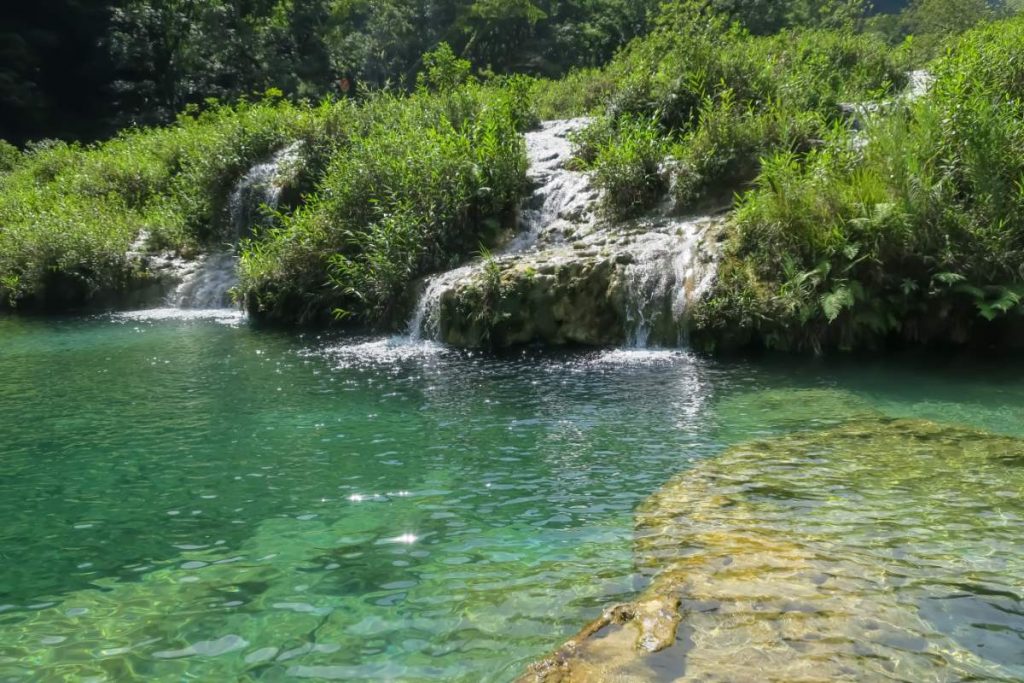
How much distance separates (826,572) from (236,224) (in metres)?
18.8

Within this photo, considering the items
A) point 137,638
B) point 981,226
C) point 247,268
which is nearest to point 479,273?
point 247,268

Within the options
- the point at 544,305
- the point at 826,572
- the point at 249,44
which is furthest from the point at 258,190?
the point at 249,44

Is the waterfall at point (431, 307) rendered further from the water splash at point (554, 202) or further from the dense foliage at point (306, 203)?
the water splash at point (554, 202)

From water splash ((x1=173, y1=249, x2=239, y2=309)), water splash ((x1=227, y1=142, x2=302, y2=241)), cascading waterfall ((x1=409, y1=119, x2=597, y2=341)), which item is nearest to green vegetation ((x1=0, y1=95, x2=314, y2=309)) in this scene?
water splash ((x1=227, y1=142, x2=302, y2=241))

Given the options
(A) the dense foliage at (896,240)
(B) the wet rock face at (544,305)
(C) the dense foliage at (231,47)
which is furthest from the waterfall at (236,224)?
(C) the dense foliage at (231,47)

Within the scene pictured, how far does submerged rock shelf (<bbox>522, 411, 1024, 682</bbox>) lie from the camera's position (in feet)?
10.7

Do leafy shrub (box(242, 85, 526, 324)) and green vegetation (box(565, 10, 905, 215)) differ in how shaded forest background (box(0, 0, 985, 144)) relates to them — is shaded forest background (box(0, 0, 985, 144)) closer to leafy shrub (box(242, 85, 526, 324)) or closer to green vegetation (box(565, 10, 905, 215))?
green vegetation (box(565, 10, 905, 215))

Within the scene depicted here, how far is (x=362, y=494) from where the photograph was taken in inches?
233

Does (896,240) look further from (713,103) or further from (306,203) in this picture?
(306,203)

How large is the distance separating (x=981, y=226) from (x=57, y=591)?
10.7m

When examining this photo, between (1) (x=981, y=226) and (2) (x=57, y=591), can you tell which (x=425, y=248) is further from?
(2) (x=57, y=591)

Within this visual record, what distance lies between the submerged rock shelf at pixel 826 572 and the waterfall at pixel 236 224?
15.2 meters

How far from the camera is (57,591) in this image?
14.6 feet

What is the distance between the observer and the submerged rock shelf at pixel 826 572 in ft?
10.7
